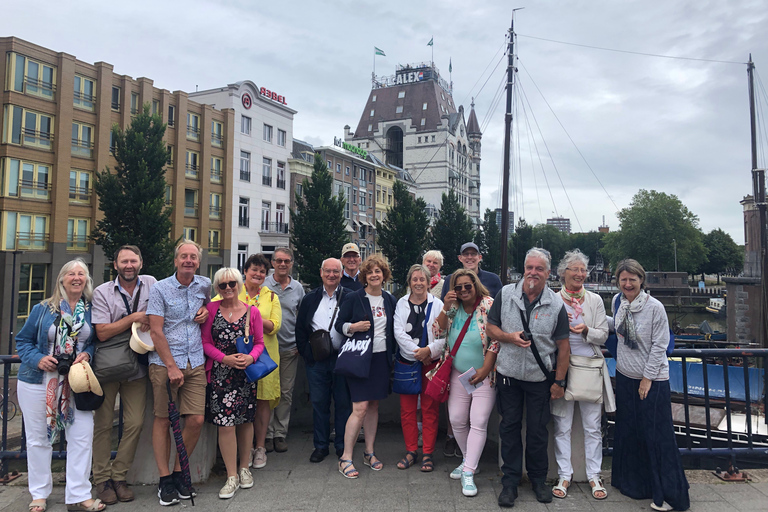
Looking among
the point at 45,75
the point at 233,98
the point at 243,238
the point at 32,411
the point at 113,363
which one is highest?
the point at 233,98

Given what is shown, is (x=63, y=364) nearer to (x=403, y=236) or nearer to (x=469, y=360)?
(x=469, y=360)

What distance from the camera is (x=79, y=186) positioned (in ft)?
90.9

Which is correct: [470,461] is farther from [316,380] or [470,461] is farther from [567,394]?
[316,380]

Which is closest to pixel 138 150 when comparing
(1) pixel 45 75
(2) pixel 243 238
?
(1) pixel 45 75

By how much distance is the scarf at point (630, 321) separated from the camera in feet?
13.0

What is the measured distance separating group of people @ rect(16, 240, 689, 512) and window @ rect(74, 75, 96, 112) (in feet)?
95.2

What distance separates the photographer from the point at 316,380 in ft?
16.2

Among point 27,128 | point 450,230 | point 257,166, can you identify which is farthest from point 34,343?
point 450,230

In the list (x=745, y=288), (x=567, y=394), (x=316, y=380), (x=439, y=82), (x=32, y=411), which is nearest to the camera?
(x=32, y=411)

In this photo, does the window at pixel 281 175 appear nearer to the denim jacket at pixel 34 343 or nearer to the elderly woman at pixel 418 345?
the elderly woman at pixel 418 345

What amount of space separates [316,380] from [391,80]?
8887cm

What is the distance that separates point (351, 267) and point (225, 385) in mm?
1936

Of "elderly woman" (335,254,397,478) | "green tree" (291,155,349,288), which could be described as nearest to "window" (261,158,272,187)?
"green tree" (291,155,349,288)

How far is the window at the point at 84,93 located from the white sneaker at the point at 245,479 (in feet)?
98.2
